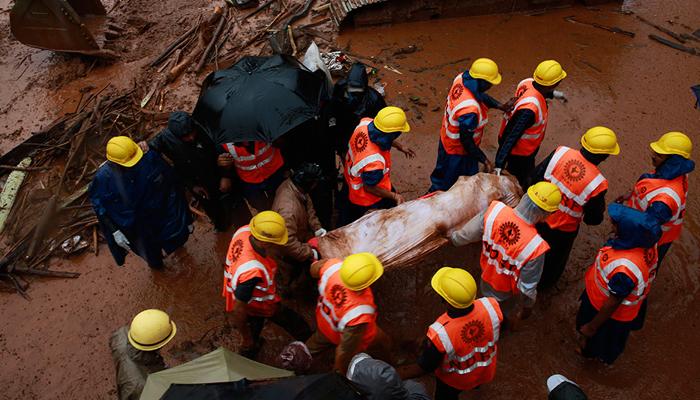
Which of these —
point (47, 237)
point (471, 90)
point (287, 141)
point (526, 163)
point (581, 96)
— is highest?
point (471, 90)

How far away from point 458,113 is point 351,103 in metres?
1.17

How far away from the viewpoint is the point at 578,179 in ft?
13.2

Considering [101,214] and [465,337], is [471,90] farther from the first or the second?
[101,214]

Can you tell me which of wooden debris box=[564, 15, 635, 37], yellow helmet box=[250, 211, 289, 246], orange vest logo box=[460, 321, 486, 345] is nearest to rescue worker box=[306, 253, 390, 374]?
yellow helmet box=[250, 211, 289, 246]

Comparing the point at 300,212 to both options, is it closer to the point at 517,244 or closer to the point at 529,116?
the point at 517,244

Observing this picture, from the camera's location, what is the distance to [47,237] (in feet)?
19.6

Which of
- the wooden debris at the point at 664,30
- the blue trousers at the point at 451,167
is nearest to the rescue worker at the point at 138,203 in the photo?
the blue trousers at the point at 451,167

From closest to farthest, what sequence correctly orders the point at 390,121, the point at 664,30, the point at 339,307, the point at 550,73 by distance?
the point at 339,307
the point at 390,121
the point at 550,73
the point at 664,30

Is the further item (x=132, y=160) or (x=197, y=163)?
(x=197, y=163)


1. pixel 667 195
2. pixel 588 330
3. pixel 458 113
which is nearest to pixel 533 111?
pixel 458 113

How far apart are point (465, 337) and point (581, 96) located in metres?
5.53

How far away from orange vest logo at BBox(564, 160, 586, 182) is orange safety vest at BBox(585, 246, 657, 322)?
2.20ft

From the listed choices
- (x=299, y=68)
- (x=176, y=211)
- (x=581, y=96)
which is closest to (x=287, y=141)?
(x=299, y=68)

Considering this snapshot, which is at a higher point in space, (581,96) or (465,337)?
(465,337)
